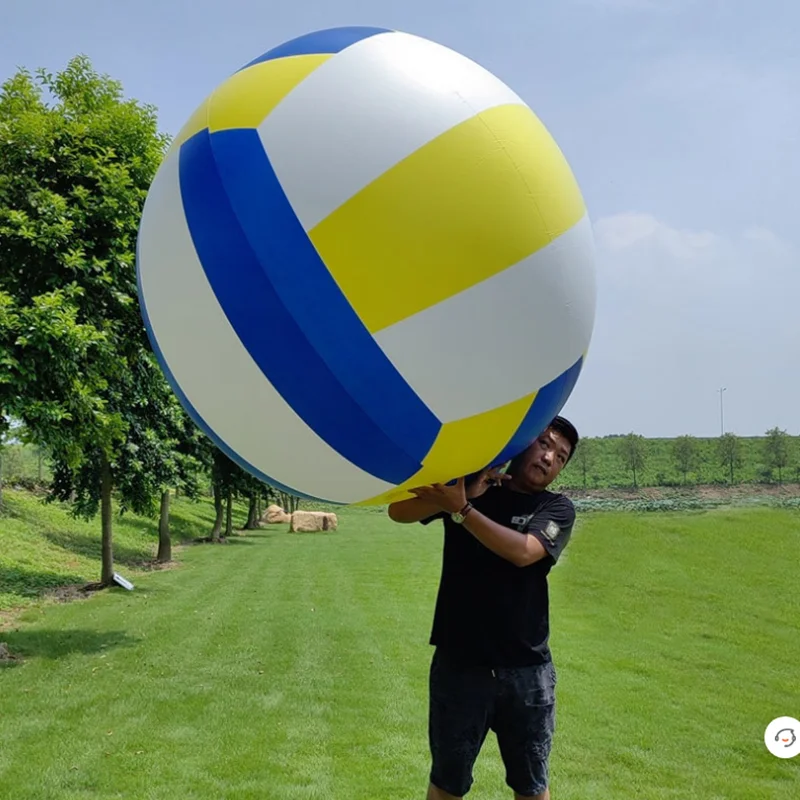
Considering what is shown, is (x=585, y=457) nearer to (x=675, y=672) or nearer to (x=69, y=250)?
(x=675, y=672)

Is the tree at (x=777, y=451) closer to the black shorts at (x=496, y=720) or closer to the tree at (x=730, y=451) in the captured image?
the tree at (x=730, y=451)

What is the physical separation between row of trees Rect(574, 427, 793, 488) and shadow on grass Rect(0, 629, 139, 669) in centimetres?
6893

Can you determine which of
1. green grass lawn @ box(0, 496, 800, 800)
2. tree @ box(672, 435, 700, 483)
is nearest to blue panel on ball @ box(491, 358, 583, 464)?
green grass lawn @ box(0, 496, 800, 800)

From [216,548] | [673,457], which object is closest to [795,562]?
[216,548]

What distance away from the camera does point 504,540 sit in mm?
2738

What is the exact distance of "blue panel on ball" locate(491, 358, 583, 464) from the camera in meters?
2.57

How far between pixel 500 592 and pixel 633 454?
263 feet

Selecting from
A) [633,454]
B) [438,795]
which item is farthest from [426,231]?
[633,454]

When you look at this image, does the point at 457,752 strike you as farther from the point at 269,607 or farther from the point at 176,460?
the point at 176,460

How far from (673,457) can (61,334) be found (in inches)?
3245

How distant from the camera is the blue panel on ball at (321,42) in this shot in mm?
2557

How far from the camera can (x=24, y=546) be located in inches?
674

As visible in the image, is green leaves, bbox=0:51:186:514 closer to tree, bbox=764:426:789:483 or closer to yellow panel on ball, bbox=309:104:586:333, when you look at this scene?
yellow panel on ball, bbox=309:104:586:333

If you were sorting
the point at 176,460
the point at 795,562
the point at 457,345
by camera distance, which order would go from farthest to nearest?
1. the point at 795,562
2. the point at 176,460
3. the point at 457,345
